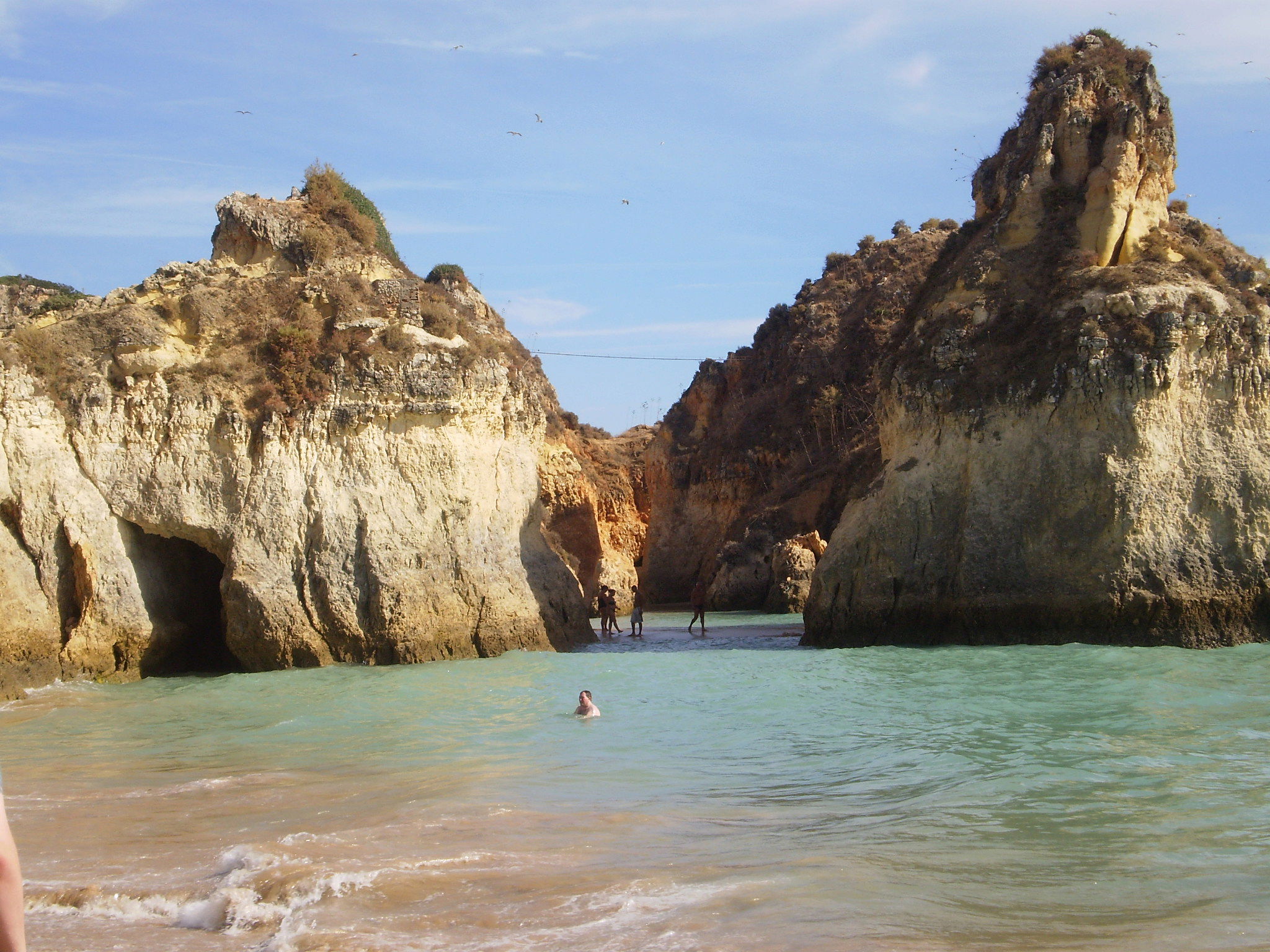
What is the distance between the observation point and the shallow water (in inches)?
233

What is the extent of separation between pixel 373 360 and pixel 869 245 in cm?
3725

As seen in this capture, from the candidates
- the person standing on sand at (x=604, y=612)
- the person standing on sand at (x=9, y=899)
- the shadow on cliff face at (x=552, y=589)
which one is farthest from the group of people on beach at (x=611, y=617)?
the person standing on sand at (x=9, y=899)

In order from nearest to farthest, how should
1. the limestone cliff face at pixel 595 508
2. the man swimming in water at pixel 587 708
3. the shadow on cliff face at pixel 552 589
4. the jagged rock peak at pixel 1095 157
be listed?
the man swimming in water at pixel 587 708 < the jagged rock peak at pixel 1095 157 < the shadow on cliff face at pixel 552 589 < the limestone cliff face at pixel 595 508

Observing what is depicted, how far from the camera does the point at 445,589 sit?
18.6m

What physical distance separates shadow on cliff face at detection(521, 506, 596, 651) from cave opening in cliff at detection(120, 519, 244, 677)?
5.38 m

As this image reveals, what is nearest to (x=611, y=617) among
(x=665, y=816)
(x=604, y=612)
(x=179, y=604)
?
(x=604, y=612)

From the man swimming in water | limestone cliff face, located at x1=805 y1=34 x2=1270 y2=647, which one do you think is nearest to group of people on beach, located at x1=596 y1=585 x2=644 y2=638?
limestone cliff face, located at x1=805 y1=34 x2=1270 y2=647

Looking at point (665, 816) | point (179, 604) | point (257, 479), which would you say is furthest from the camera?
point (179, 604)

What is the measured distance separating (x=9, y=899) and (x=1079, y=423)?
18094mm

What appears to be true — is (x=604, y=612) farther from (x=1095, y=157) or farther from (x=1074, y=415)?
(x=1095, y=157)

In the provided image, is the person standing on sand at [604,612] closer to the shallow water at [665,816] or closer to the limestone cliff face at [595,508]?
the limestone cliff face at [595,508]

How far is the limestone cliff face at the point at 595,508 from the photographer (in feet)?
129

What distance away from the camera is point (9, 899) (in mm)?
2834

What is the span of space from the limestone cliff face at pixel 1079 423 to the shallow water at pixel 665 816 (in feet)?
10.0
